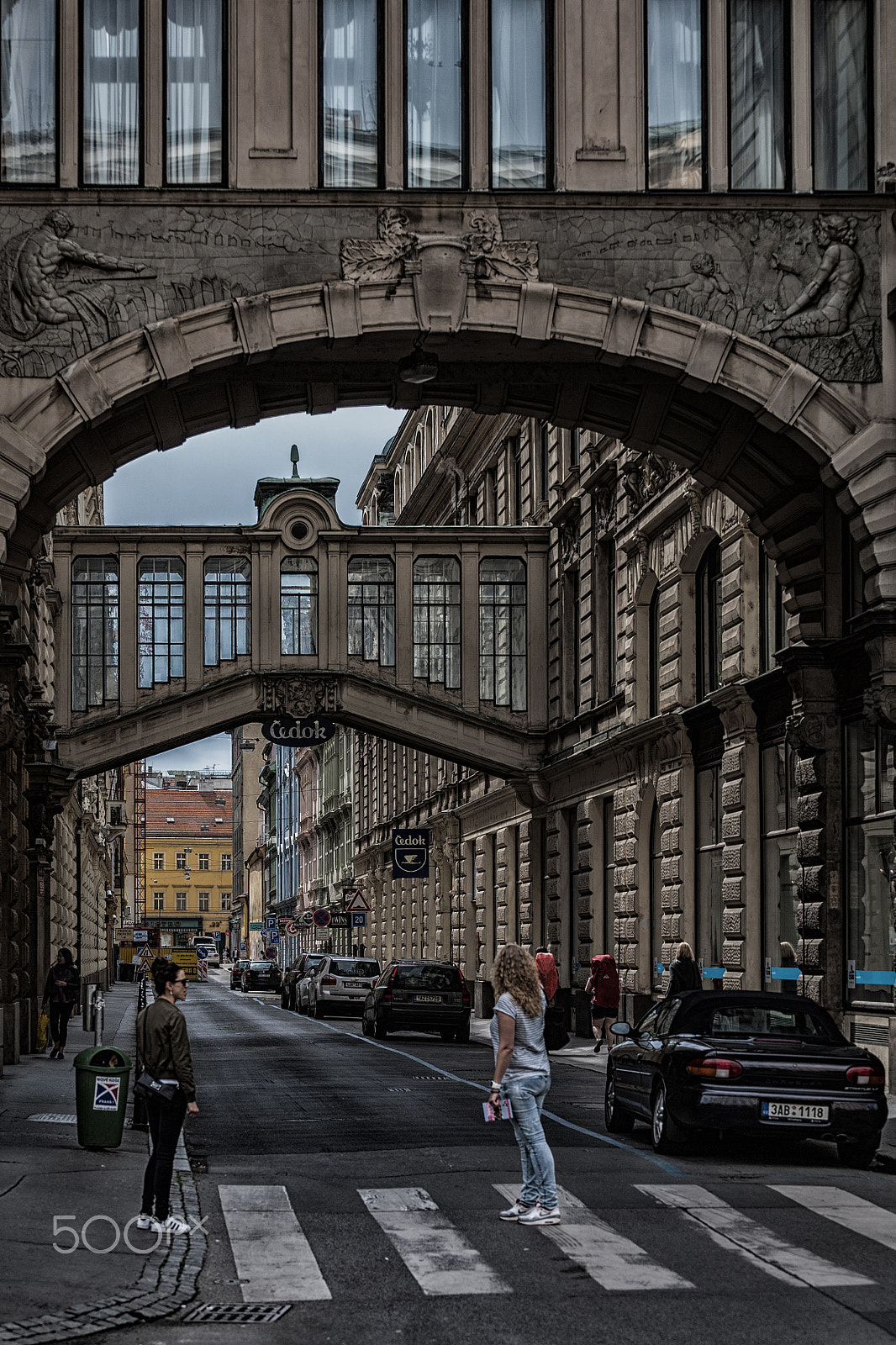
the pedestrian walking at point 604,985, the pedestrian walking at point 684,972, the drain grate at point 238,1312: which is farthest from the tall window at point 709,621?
the drain grate at point 238,1312

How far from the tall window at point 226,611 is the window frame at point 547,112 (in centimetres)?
2220

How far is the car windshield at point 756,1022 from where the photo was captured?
16.0 m

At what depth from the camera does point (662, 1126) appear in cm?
1591

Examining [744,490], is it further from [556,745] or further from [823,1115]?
[556,745]

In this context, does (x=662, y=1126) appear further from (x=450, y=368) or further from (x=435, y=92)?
(x=435, y=92)

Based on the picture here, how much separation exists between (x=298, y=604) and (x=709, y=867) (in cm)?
1590

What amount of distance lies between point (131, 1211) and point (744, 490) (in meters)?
13.9

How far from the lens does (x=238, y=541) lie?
43188mm

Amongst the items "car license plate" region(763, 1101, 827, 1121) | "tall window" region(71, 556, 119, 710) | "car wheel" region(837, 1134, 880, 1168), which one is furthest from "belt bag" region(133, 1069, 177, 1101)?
"tall window" region(71, 556, 119, 710)

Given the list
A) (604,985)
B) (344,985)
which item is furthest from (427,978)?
(344,985)

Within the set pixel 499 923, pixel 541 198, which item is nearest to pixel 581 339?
pixel 541 198

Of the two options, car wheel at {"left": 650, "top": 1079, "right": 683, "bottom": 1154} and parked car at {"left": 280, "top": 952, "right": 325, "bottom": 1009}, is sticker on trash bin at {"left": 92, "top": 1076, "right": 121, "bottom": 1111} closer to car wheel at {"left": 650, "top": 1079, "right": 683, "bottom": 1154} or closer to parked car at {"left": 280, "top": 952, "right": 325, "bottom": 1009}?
car wheel at {"left": 650, "top": 1079, "right": 683, "bottom": 1154}

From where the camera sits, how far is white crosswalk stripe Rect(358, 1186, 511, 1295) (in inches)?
409

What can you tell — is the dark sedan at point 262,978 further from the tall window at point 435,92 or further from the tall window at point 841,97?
the tall window at point 841,97
